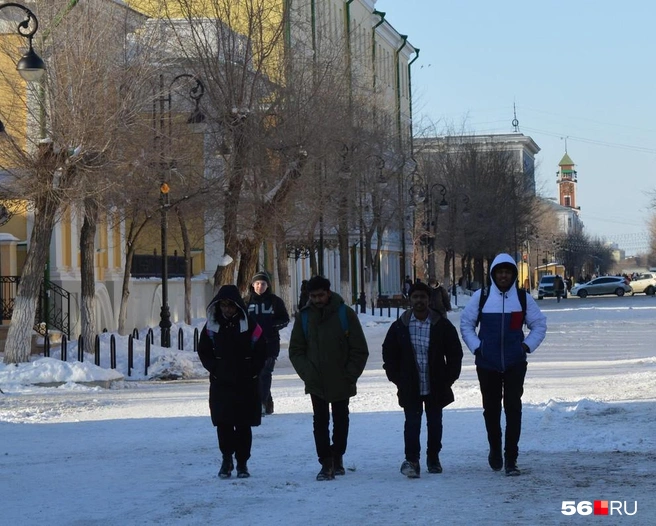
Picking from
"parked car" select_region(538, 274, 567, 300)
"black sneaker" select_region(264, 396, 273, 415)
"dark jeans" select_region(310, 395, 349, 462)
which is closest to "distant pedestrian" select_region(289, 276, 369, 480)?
"dark jeans" select_region(310, 395, 349, 462)

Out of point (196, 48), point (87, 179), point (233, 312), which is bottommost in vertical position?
point (233, 312)

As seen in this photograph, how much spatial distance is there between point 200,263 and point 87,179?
24625mm

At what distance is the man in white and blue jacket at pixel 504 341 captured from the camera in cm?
1041

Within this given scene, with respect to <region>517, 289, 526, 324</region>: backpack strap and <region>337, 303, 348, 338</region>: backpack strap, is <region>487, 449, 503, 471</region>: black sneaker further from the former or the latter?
<region>337, 303, 348, 338</region>: backpack strap

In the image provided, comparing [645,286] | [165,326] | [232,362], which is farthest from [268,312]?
[645,286]

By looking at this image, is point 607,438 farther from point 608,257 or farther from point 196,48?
point 608,257

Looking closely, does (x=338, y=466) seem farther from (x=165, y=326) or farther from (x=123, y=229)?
(x=123, y=229)

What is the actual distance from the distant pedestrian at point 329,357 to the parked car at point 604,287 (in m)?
82.5

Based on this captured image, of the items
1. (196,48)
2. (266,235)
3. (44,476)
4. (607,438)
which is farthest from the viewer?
(266,235)

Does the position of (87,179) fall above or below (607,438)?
above

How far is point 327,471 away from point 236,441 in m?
0.81

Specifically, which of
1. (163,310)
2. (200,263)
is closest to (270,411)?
(163,310)

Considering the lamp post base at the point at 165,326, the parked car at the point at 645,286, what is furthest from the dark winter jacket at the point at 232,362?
the parked car at the point at 645,286

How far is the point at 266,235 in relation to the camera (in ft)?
113
